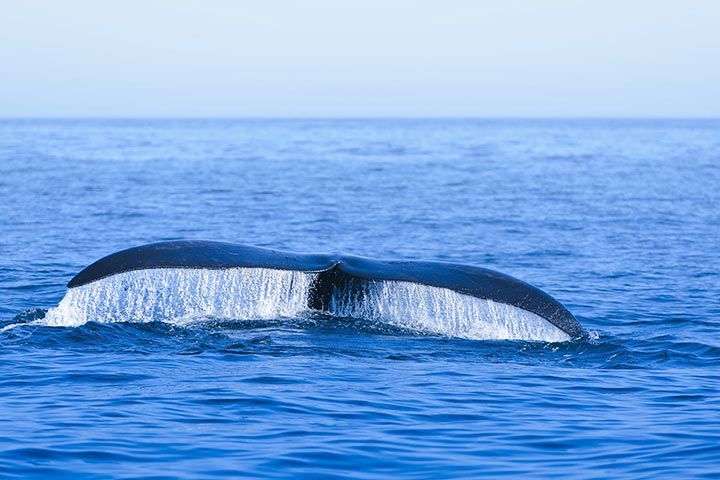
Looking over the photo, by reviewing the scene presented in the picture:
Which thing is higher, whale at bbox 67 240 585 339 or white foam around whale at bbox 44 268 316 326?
whale at bbox 67 240 585 339

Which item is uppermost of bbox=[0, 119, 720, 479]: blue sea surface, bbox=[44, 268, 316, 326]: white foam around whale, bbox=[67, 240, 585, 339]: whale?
bbox=[67, 240, 585, 339]: whale

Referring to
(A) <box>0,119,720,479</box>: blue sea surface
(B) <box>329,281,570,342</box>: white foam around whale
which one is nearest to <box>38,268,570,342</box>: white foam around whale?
(B) <box>329,281,570,342</box>: white foam around whale

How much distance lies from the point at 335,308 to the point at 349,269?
1036 millimetres

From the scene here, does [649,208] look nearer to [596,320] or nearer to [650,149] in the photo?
[596,320]

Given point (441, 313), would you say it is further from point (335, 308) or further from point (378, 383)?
point (378, 383)

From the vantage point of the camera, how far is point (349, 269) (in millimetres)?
9633

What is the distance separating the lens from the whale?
29.9ft

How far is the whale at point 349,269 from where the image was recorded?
9.11 metres

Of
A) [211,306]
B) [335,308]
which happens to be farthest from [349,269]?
[211,306]

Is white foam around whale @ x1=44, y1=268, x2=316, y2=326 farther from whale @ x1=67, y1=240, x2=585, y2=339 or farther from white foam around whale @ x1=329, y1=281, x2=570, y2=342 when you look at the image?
white foam around whale @ x1=329, y1=281, x2=570, y2=342

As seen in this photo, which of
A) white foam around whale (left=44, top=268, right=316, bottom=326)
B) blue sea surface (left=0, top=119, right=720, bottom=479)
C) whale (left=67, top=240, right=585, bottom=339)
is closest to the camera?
blue sea surface (left=0, top=119, right=720, bottom=479)

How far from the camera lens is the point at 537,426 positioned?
26.2ft

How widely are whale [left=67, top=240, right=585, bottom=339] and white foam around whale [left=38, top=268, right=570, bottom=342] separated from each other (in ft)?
0.21

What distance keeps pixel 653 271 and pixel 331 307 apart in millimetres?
7885
